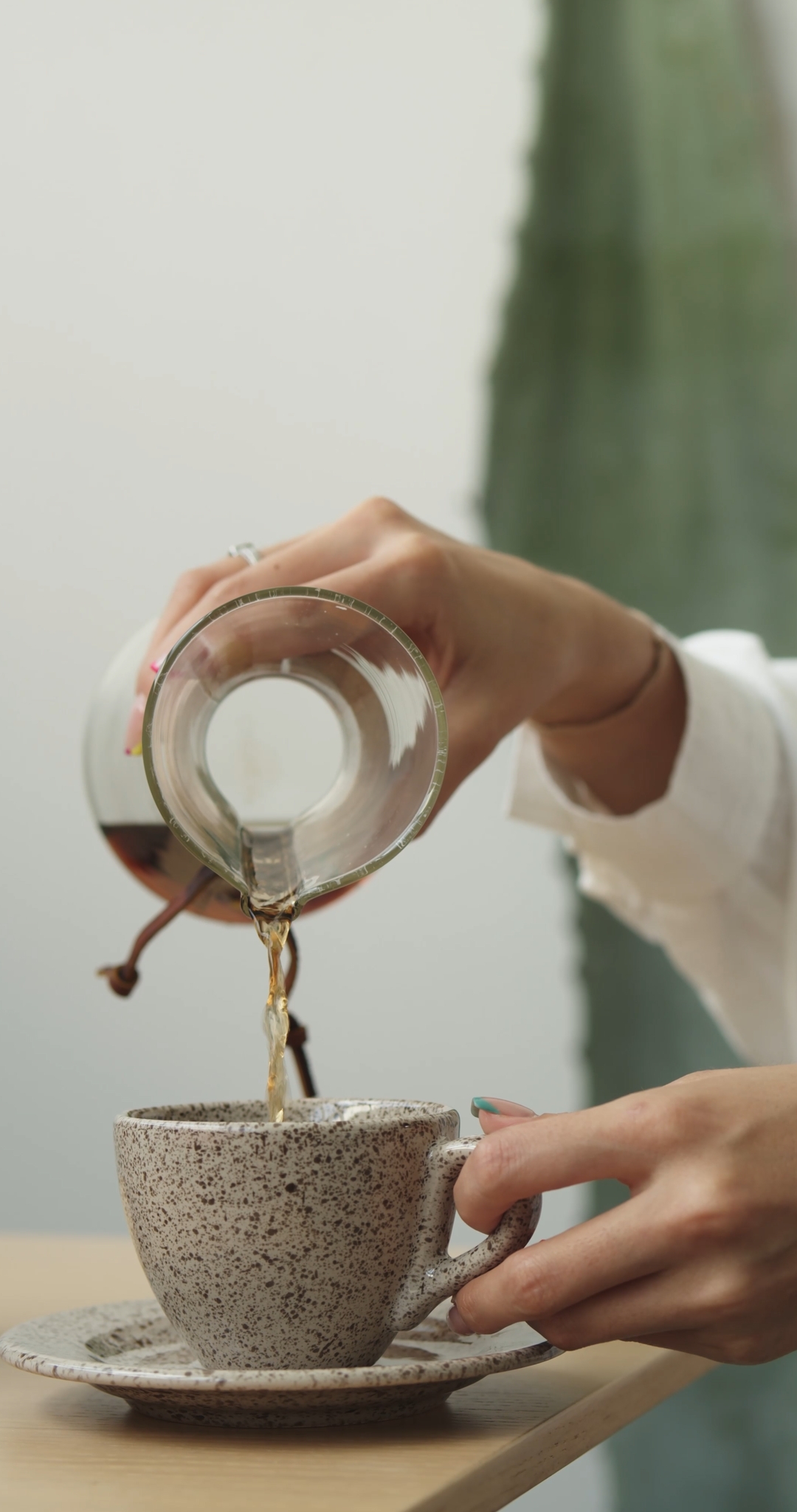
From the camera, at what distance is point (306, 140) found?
5.83 ft

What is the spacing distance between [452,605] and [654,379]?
3.83 ft

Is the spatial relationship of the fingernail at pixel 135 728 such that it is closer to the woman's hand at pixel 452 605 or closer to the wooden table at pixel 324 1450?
the woman's hand at pixel 452 605

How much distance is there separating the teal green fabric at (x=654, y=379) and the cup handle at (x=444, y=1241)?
127cm

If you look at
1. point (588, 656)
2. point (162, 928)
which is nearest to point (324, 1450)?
point (162, 928)

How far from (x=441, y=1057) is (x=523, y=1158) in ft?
4.50

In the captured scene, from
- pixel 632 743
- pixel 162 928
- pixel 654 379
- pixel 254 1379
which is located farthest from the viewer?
pixel 654 379

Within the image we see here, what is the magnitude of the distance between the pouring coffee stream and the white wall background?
110cm

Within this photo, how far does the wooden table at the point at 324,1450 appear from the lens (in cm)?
31

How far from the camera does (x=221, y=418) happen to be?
1795mm

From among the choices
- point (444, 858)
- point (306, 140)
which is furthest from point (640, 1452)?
point (306, 140)

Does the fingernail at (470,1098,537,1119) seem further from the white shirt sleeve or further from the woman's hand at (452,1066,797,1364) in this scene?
the white shirt sleeve

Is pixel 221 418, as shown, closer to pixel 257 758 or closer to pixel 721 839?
pixel 721 839

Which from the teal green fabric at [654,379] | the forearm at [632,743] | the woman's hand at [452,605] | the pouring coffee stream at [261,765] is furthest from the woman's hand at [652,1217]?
the teal green fabric at [654,379]

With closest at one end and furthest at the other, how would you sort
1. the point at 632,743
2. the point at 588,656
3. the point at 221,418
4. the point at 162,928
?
1. the point at 162,928
2. the point at 588,656
3. the point at 632,743
4. the point at 221,418
